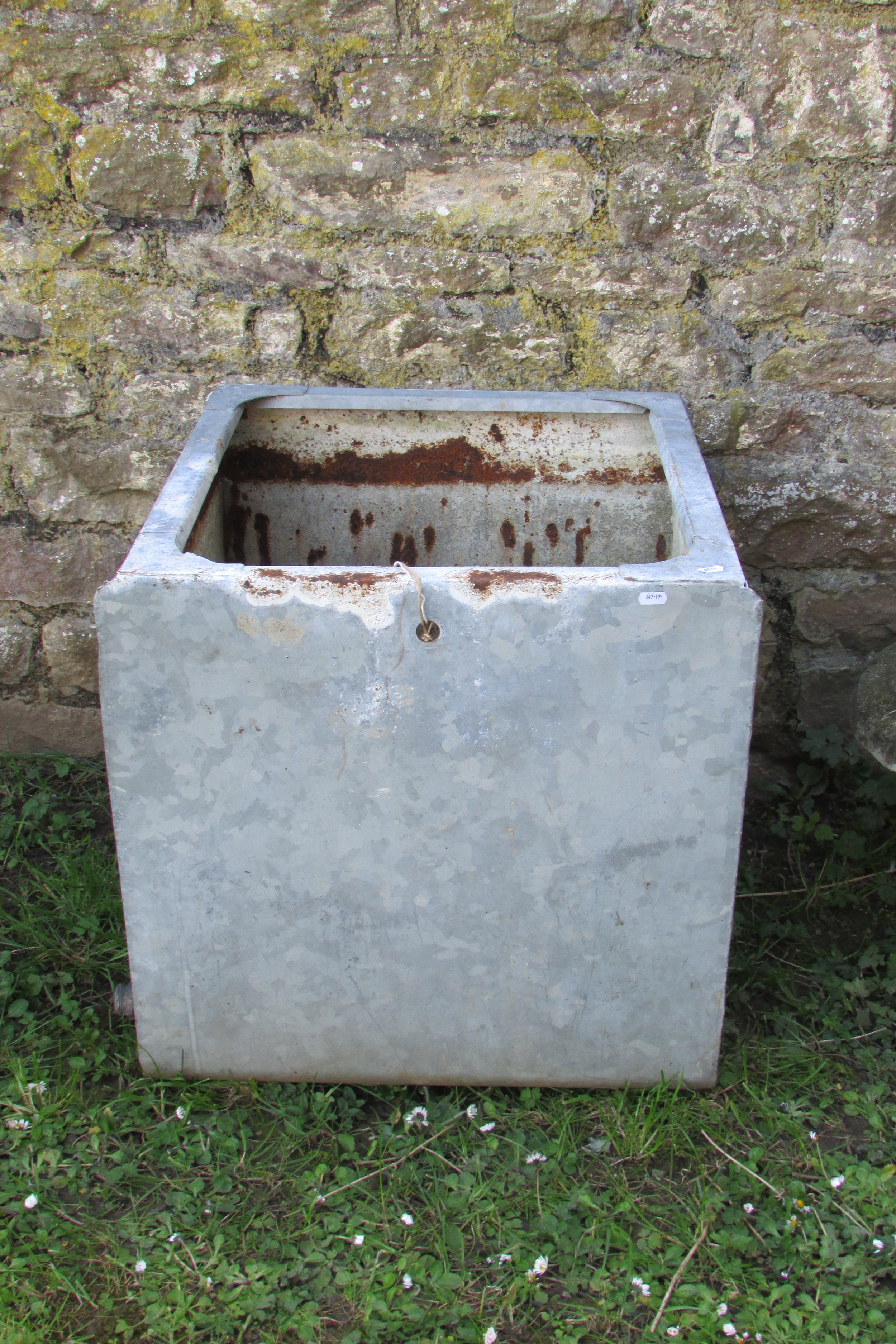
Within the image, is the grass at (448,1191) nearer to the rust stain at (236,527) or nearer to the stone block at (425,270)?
the rust stain at (236,527)

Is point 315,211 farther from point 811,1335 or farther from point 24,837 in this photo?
point 811,1335

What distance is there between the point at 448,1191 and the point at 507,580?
948 mm

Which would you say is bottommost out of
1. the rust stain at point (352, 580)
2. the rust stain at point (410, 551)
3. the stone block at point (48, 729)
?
the stone block at point (48, 729)

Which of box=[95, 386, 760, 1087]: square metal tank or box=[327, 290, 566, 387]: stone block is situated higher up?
box=[327, 290, 566, 387]: stone block

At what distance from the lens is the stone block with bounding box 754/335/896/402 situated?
2.24 m

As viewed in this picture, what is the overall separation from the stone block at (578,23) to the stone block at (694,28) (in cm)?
5

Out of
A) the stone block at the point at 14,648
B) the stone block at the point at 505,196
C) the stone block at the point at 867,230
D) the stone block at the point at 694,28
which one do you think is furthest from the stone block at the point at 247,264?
the stone block at the point at 867,230

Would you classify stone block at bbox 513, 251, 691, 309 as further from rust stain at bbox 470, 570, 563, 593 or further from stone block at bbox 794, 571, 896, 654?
rust stain at bbox 470, 570, 563, 593

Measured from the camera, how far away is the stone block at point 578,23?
200 cm

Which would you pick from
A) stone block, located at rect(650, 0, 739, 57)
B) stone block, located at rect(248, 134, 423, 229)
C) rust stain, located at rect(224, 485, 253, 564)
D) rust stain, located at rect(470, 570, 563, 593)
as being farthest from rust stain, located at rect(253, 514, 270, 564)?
stone block, located at rect(650, 0, 739, 57)

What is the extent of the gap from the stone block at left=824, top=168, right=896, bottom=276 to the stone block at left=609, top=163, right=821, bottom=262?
51 mm

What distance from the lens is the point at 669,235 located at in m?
2.17

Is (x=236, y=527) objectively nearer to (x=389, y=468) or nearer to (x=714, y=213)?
(x=389, y=468)

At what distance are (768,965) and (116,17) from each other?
2.23 meters
